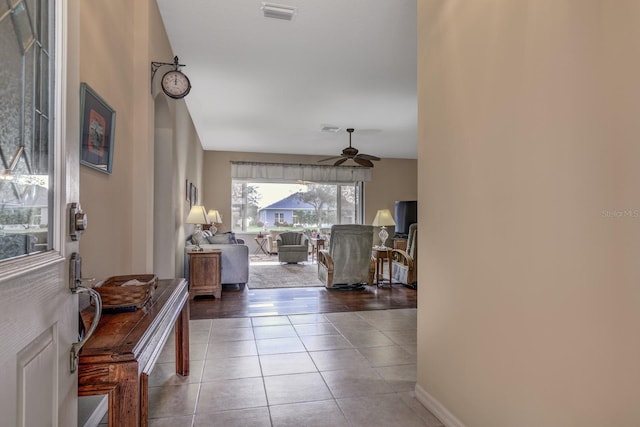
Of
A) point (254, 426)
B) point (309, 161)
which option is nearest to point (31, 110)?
point (254, 426)

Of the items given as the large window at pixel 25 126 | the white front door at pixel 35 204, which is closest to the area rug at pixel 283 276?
the white front door at pixel 35 204

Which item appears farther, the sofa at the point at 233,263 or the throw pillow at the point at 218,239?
the throw pillow at the point at 218,239

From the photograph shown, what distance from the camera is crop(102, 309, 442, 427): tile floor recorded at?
77.9 inches

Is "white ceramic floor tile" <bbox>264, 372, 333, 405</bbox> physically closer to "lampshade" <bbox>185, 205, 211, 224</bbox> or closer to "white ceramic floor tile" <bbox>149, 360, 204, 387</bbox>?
"white ceramic floor tile" <bbox>149, 360, 204, 387</bbox>

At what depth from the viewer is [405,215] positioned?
9.05 metres

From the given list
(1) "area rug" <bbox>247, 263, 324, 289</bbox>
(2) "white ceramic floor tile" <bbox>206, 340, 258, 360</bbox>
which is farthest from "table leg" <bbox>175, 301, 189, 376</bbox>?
(1) "area rug" <bbox>247, 263, 324, 289</bbox>

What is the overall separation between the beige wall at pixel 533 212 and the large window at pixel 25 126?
1.54 meters

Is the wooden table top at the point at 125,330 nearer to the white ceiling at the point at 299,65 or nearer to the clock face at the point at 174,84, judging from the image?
the clock face at the point at 174,84

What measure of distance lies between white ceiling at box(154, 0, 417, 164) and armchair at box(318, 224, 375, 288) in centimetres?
188

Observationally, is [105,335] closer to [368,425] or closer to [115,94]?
[368,425]

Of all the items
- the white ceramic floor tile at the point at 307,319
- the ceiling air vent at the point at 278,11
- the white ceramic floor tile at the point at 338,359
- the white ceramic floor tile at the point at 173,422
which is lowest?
A: the white ceramic floor tile at the point at 173,422

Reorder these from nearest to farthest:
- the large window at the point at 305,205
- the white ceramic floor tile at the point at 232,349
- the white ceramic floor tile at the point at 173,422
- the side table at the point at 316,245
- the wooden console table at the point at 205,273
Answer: the white ceramic floor tile at the point at 173,422 → the white ceramic floor tile at the point at 232,349 → the wooden console table at the point at 205,273 → the side table at the point at 316,245 → the large window at the point at 305,205

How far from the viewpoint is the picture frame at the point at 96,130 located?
5.82ft

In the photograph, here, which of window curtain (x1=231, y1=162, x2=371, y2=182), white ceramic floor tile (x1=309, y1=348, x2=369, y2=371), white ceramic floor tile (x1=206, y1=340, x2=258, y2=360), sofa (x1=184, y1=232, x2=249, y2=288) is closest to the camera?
white ceramic floor tile (x1=309, y1=348, x2=369, y2=371)
